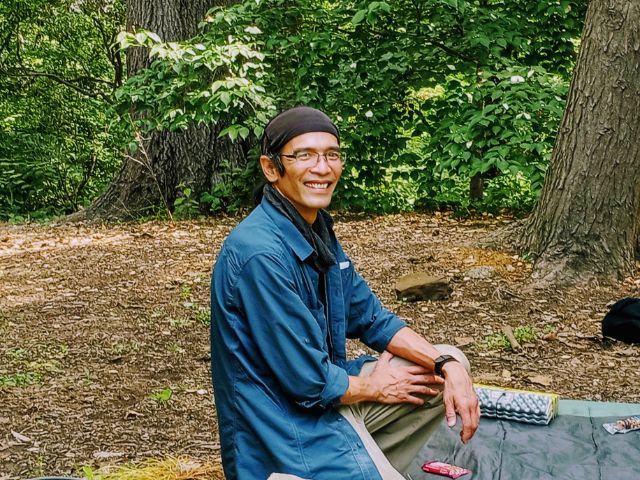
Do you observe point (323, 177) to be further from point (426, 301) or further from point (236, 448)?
point (426, 301)

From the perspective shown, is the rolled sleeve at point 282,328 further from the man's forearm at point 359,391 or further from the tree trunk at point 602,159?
the tree trunk at point 602,159

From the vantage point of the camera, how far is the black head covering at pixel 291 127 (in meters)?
2.42

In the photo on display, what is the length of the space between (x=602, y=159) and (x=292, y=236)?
3696 mm

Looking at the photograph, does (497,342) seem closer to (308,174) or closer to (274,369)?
(308,174)

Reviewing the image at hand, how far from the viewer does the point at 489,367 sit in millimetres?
4340

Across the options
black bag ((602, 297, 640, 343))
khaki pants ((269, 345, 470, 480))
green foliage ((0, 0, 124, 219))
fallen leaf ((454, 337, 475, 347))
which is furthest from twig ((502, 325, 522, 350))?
green foliage ((0, 0, 124, 219))

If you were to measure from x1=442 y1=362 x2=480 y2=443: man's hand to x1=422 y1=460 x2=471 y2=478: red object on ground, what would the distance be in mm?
663

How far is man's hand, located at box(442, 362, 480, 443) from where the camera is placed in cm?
249

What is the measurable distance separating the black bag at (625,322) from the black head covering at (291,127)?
2.70 meters

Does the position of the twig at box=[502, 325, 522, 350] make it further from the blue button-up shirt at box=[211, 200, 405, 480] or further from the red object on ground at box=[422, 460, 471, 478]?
the blue button-up shirt at box=[211, 200, 405, 480]

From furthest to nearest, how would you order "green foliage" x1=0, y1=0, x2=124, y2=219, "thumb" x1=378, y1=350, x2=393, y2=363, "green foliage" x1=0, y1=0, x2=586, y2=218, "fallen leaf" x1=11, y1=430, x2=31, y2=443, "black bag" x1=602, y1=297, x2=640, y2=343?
"green foliage" x1=0, y1=0, x2=124, y2=219 < "green foliage" x1=0, y1=0, x2=586, y2=218 < "black bag" x1=602, y1=297, x2=640, y2=343 < "fallen leaf" x1=11, y1=430, x2=31, y2=443 < "thumb" x1=378, y1=350, x2=393, y2=363

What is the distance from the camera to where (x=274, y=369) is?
220 centimetres

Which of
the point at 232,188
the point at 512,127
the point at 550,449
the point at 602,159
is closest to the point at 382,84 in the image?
the point at 512,127

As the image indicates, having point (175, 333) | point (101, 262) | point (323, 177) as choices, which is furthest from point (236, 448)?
point (101, 262)
